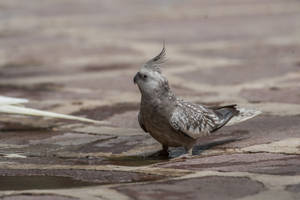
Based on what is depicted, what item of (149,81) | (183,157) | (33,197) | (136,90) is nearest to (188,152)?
(183,157)

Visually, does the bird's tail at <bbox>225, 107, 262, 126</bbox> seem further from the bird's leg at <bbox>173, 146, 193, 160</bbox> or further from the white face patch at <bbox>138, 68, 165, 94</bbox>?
the white face patch at <bbox>138, 68, 165, 94</bbox>

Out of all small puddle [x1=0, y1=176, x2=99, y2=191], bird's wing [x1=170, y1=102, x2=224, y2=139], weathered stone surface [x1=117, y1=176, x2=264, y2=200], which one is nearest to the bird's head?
bird's wing [x1=170, y1=102, x2=224, y2=139]

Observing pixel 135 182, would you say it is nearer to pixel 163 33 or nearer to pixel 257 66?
pixel 257 66

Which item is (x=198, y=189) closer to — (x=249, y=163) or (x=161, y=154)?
(x=249, y=163)

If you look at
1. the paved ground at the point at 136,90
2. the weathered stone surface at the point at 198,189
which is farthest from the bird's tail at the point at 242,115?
the weathered stone surface at the point at 198,189

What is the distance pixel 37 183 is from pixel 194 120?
4.22 ft

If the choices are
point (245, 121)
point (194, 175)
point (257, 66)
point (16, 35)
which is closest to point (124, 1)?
point (16, 35)

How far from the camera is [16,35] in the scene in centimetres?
1218

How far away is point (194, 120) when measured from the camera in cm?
573

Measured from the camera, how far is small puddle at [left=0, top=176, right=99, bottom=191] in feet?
15.8

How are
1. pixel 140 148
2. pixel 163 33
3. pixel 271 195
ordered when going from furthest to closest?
1. pixel 163 33
2. pixel 140 148
3. pixel 271 195

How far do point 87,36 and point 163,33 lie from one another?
3.45 ft

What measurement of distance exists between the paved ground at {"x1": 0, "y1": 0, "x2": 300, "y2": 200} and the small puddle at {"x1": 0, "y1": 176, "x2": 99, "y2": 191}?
0.01 meters

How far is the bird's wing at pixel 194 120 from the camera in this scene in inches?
222
